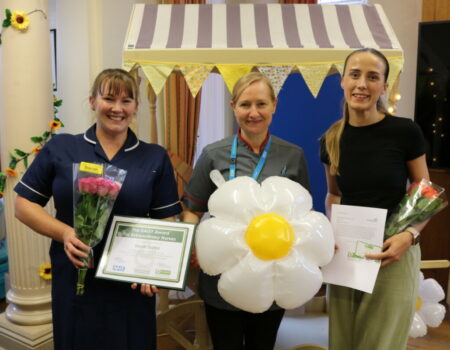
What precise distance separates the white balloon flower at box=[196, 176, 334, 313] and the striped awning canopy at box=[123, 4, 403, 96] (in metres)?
1.19

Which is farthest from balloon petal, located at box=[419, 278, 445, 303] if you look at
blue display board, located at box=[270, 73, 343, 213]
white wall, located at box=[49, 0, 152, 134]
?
white wall, located at box=[49, 0, 152, 134]

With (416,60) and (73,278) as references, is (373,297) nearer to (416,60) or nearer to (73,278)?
(73,278)

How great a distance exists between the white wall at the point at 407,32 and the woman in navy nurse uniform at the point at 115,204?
3.06 m

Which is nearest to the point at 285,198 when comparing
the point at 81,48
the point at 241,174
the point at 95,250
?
the point at 241,174

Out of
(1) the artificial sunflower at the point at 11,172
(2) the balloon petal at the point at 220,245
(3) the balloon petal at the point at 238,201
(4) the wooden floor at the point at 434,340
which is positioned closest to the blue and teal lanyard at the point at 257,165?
(3) the balloon petal at the point at 238,201

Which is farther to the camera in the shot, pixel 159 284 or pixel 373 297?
pixel 373 297

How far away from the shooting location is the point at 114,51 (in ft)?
10.9

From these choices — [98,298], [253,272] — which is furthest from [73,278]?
[253,272]

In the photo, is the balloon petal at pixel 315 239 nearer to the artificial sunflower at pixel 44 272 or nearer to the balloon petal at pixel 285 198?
the balloon petal at pixel 285 198

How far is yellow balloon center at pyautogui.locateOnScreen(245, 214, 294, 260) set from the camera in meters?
1.33

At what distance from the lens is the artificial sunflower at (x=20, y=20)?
2281mm

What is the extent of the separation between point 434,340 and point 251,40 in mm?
2472

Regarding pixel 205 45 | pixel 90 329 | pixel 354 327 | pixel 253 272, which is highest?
pixel 205 45

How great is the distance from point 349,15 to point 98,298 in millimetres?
2447
